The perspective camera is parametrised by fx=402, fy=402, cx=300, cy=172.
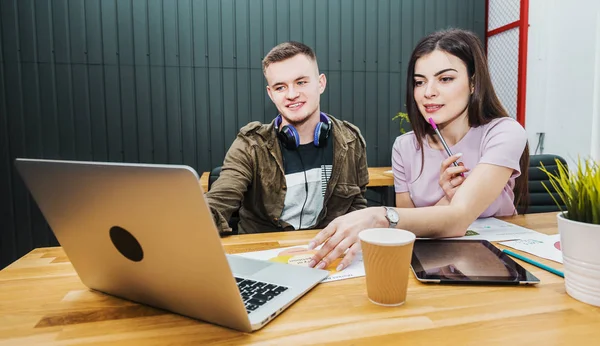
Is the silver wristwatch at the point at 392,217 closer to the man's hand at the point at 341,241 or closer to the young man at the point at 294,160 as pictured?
the man's hand at the point at 341,241

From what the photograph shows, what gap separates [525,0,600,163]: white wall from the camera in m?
2.63

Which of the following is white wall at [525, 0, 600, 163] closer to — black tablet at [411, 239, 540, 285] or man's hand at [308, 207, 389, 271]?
black tablet at [411, 239, 540, 285]

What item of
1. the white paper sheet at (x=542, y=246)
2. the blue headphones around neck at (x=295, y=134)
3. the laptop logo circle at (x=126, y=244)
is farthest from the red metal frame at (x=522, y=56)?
the laptop logo circle at (x=126, y=244)

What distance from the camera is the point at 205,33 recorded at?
3.00m

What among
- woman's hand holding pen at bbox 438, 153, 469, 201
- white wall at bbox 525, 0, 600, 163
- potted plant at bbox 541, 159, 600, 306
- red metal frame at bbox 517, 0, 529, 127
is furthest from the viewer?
red metal frame at bbox 517, 0, 529, 127

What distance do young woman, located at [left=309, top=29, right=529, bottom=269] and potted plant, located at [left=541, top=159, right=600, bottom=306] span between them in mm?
345

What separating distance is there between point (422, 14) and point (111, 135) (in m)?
2.66

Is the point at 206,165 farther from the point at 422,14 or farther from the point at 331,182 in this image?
the point at 422,14

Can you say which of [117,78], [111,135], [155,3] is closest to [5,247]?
[111,135]

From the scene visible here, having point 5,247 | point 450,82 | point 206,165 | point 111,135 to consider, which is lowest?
point 5,247

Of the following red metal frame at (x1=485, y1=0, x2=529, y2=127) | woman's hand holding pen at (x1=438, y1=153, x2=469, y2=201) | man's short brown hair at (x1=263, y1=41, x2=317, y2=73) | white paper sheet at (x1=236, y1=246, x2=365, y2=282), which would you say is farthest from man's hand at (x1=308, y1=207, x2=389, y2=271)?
red metal frame at (x1=485, y1=0, x2=529, y2=127)

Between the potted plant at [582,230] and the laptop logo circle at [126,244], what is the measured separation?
64 centimetres

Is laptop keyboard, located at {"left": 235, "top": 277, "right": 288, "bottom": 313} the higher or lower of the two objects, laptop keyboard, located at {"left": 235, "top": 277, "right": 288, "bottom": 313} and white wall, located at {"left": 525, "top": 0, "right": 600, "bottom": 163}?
the lower

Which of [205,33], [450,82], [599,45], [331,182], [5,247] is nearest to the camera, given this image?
[450,82]
